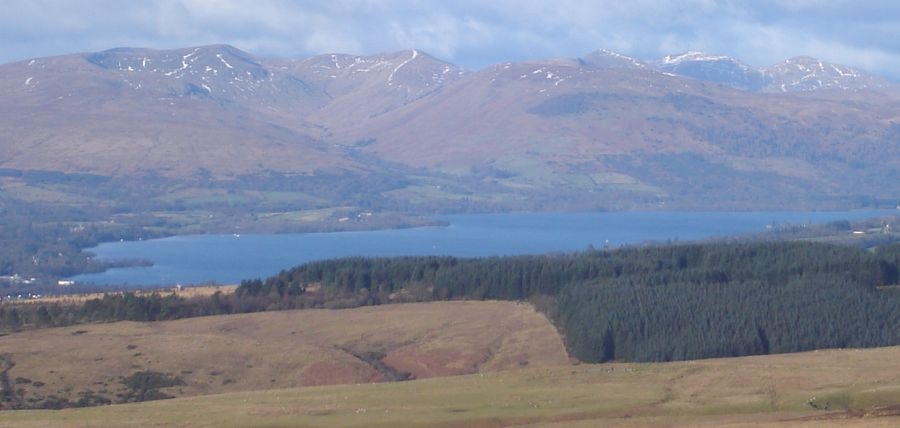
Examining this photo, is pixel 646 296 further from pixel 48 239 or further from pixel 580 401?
pixel 48 239

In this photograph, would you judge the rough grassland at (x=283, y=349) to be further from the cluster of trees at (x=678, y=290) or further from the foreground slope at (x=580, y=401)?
the foreground slope at (x=580, y=401)

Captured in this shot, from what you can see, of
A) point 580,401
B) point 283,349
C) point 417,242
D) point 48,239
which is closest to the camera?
point 580,401

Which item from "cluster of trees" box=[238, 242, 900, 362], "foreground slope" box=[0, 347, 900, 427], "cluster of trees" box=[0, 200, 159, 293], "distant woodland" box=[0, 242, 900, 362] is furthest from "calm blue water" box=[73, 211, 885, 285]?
"foreground slope" box=[0, 347, 900, 427]

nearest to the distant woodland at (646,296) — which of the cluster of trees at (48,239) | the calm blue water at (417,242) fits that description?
the calm blue water at (417,242)

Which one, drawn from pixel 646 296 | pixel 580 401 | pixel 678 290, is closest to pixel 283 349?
pixel 646 296

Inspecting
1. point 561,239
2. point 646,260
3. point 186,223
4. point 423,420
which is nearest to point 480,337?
point 646,260

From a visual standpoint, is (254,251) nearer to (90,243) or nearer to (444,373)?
(90,243)

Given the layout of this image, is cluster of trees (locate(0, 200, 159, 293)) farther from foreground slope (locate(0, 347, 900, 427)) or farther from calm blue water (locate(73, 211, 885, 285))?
foreground slope (locate(0, 347, 900, 427))
